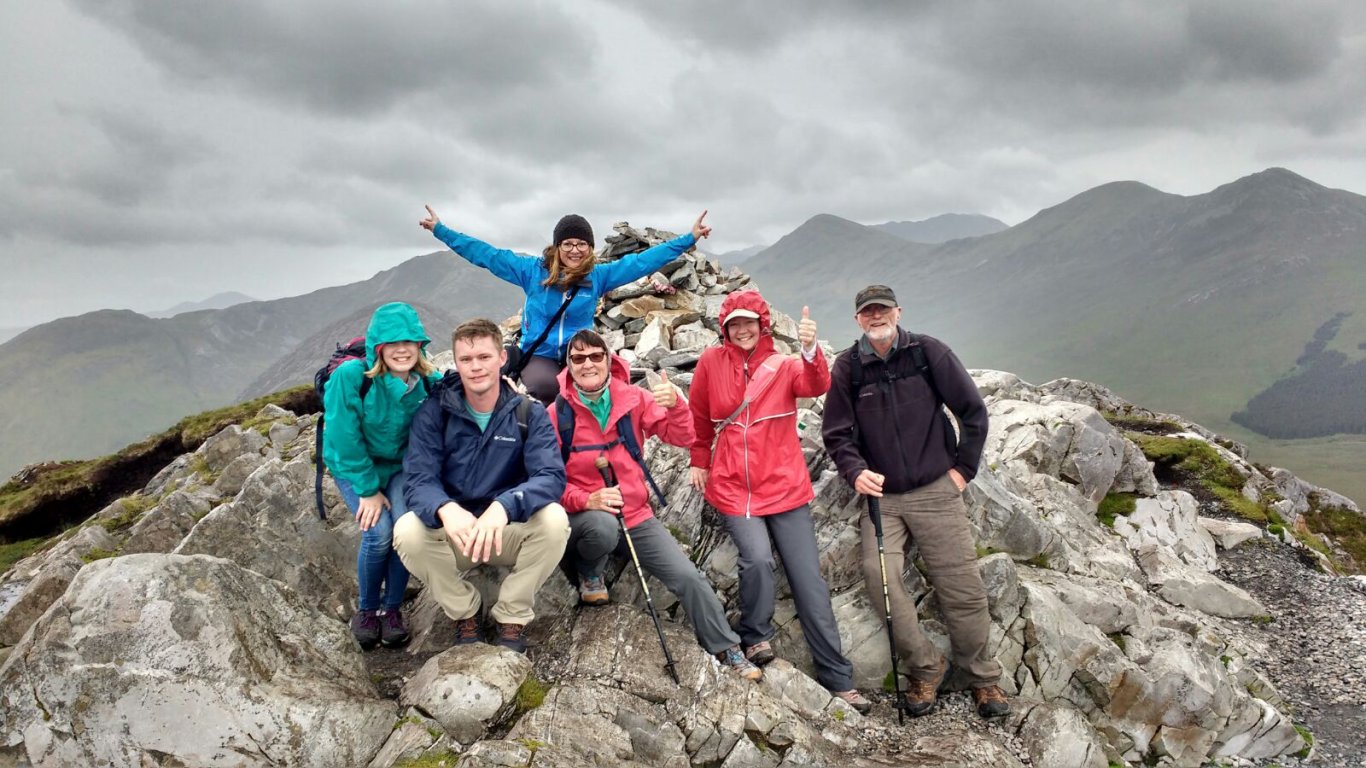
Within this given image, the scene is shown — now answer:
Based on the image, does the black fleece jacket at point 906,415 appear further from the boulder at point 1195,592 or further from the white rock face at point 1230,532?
the white rock face at point 1230,532

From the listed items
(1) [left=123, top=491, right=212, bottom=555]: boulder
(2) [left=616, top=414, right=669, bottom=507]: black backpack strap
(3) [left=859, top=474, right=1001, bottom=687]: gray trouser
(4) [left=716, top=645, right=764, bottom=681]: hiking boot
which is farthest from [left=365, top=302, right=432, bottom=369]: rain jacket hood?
(1) [left=123, top=491, right=212, bottom=555]: boulder

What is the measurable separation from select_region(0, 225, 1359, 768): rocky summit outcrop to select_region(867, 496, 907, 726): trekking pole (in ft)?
0.87

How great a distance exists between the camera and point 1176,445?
33.4 m

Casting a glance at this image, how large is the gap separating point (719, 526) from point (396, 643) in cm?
599

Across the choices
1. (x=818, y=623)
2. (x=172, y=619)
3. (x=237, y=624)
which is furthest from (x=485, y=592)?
(x=818, y=623)

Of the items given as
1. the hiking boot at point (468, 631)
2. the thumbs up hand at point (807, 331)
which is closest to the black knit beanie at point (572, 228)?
the thumbs up hand at point (807, 331)

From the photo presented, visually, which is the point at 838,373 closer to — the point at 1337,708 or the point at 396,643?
the point at 396,643

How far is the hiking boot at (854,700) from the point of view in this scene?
34.5 feet

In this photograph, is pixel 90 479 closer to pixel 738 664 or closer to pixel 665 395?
pixel 665 395

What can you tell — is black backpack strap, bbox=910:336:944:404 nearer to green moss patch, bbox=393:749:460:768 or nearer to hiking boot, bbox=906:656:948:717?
hiking boot, bbox=906:656:948:717

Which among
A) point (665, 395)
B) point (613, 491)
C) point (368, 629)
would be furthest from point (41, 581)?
point (665, 395)

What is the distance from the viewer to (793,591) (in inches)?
431

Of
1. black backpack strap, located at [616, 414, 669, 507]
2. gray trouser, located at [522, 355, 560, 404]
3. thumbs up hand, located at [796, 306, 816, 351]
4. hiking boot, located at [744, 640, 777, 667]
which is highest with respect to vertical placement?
thumbs up hand, located at [796, 306, 816, 351]

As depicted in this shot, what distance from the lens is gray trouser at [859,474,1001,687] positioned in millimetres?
11133
